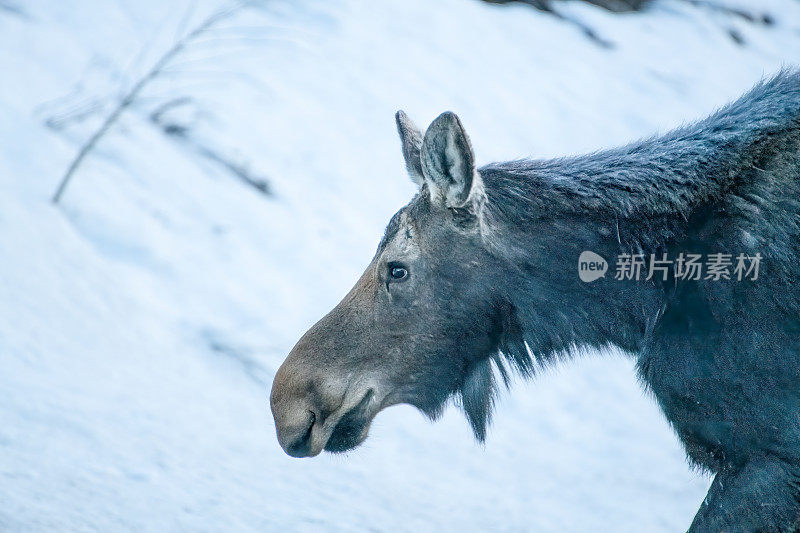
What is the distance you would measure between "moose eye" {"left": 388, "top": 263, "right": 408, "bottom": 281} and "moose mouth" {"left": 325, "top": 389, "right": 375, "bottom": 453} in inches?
15.0

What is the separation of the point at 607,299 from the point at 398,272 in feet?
2.25

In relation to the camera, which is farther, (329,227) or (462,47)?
(462,47)

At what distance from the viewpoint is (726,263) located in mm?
2941

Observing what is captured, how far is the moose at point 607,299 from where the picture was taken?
292 centimetres

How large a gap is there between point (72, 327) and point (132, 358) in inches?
14.5

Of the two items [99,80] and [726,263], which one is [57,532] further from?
[99,80]

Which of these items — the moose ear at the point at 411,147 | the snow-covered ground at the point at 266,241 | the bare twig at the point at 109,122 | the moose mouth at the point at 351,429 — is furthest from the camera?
the bare twig at the point at 109,122

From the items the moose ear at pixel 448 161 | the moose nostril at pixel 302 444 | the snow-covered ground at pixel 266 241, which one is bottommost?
the snow-covered ground at pixel 266 241

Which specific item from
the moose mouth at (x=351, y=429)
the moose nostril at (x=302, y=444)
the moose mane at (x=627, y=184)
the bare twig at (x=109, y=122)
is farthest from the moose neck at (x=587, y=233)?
the bare twig at (x=109, y=122)

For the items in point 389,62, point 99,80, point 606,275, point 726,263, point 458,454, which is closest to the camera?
point 726,263

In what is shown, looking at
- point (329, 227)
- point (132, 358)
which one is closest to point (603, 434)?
point (329, 227)

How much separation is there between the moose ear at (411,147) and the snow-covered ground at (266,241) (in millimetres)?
1388

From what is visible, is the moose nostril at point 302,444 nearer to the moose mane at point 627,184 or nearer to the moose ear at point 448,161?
the moose mane at point 627,184

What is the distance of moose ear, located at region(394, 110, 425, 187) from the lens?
3426mm
